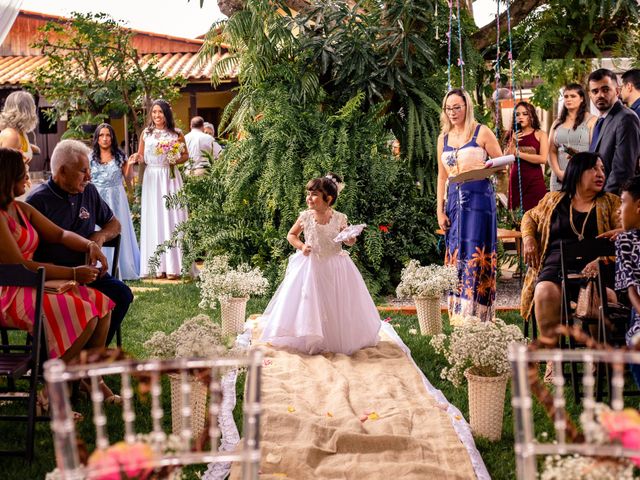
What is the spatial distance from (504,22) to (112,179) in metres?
5.05

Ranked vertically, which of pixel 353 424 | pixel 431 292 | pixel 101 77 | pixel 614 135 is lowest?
pixel 353 424

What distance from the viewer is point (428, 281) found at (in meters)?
6.93

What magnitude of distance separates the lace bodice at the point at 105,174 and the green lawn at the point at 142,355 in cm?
116

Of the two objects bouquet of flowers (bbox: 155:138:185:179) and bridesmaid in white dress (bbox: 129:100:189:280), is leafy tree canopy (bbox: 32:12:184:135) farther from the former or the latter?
bouquet of flowers (bbox: 155:138:185:179)

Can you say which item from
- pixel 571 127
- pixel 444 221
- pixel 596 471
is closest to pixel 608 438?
pixel 596 471

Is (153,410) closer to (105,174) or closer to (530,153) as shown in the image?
(530,153)

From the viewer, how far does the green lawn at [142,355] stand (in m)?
4.07

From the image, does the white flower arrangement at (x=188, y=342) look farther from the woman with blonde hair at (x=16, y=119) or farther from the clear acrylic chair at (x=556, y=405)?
the woman with blonde hair at (x=16, y=119)

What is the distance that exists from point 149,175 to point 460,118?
4.57m

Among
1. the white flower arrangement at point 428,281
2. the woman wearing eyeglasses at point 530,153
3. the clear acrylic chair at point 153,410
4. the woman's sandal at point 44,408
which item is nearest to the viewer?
the clear acrylic chair at point 153,410

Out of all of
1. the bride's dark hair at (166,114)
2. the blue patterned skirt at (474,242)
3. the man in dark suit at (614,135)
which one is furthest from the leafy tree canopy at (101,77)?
the man in dark suit at (614,135)

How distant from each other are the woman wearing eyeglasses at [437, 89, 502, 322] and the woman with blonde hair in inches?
138

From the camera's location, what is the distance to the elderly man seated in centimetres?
523

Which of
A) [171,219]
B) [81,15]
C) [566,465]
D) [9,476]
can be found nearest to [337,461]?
[9,476]
